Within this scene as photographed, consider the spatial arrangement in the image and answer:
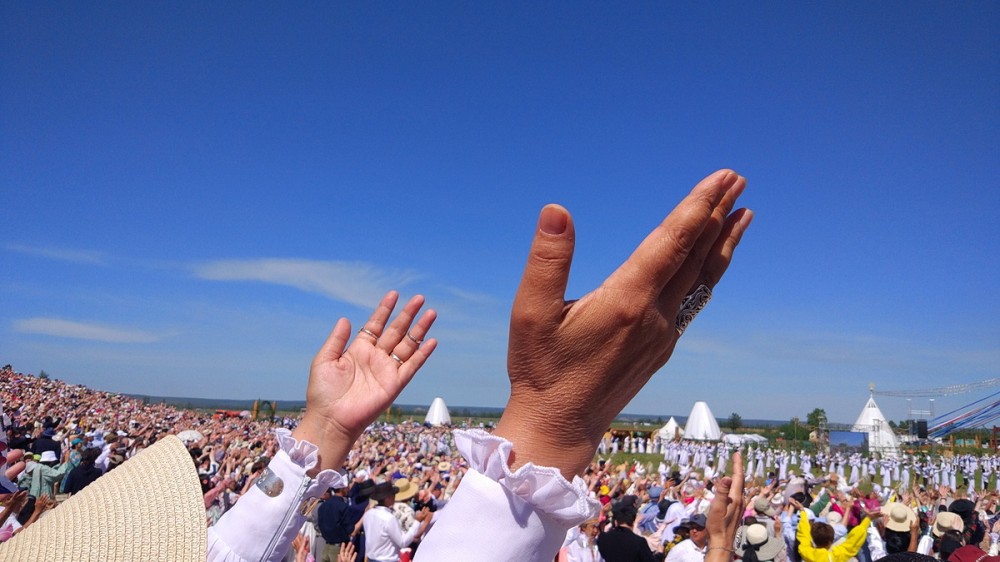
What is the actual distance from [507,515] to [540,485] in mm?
76

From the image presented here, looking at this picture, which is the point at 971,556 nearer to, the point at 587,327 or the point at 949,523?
the point at 949,523


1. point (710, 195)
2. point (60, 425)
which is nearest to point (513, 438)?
point (710, 195)

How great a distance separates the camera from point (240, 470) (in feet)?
42.0

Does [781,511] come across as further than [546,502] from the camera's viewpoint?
Yes

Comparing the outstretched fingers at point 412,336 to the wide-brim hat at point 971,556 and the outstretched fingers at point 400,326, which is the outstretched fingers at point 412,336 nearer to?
the outstretched fingers at point 400,326

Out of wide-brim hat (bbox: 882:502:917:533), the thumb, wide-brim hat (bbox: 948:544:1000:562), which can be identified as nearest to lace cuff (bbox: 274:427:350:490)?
the thumb

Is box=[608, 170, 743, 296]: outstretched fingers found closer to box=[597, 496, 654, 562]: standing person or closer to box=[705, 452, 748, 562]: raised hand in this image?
box=[705, 452, 748, 562]: raised hand

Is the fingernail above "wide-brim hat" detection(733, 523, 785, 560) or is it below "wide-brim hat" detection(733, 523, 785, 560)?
above

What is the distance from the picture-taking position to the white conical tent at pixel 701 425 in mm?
47312

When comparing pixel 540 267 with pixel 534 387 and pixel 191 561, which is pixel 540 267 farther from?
pixel 191 561

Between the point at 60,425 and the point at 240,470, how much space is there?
45.1ft

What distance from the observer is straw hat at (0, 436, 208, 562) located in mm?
1109

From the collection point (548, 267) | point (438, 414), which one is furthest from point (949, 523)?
point (438, 414)

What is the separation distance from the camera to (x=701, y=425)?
4791 centimetres
